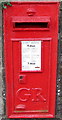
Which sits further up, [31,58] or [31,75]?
[31,58]

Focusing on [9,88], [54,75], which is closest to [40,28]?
[54,75]

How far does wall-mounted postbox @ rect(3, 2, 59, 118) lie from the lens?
103 inches

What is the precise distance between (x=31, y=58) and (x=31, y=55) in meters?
0.04

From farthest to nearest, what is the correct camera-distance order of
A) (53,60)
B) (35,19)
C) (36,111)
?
(36,111) → (53,60) → (35,19)

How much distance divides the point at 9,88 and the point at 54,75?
673 mm

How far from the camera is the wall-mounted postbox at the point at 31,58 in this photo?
2.62 meters

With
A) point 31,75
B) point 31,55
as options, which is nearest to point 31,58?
point 31,55

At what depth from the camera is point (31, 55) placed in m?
2.74

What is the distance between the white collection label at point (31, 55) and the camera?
8.88 feet

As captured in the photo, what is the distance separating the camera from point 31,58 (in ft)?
9.04

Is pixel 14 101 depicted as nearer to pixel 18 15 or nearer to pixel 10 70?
pixel 10 70

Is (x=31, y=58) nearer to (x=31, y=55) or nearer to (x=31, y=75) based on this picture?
(x=31, y=55)

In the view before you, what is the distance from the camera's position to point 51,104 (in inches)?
116

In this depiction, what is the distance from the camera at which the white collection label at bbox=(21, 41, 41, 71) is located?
271cm
